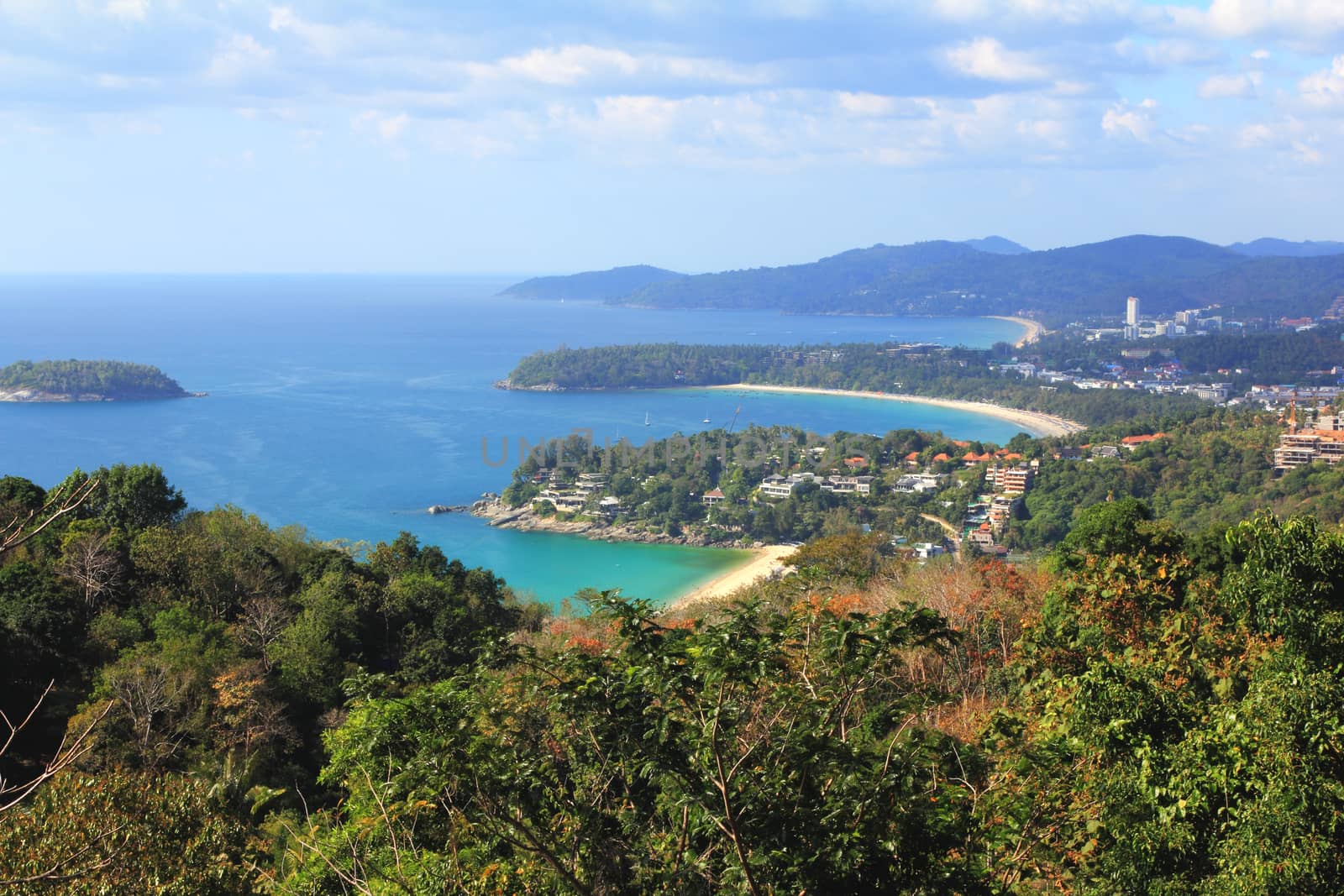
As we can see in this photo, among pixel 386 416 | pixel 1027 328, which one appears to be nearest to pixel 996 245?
pixel 1027 328

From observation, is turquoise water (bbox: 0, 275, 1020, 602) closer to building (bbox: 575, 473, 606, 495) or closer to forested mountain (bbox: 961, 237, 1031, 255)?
building (bbox: 575, 473, 606, 495)

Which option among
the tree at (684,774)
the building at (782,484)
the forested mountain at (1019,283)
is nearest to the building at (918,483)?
the building at (782,484)

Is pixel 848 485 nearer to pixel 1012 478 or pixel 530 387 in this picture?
pixel 1012 478

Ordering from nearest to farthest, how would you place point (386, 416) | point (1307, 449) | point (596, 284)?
point (1307, 449) → point (386, 416) → point (596, 284)

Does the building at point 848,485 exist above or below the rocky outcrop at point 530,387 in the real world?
below

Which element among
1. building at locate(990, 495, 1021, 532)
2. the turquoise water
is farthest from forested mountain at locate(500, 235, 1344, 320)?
building at locate(990, 495, 1021, 532)

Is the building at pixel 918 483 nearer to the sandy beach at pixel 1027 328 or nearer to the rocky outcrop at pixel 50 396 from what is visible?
the rocky outcrop at pixel 50 396
